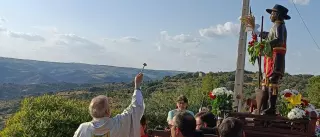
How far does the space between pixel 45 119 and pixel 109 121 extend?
612 centimetres

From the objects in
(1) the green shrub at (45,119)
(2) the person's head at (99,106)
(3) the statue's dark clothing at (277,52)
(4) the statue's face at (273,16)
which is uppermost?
(4) the statue's face at (273,16)

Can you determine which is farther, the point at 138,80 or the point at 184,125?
the point at 138,80

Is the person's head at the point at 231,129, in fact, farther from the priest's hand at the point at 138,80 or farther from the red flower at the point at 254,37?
the red flower at the point at 254,37

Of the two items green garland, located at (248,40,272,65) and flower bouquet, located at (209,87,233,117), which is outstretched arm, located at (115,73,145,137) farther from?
green garland, located at (248,40,272,65)

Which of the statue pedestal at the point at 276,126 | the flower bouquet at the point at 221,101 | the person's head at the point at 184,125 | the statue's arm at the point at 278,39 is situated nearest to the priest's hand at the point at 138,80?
the person's head at the point at 184,125

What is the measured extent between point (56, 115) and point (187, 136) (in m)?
7.10

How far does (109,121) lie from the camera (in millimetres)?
4246

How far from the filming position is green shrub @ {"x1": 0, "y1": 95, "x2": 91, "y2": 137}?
31.7ft

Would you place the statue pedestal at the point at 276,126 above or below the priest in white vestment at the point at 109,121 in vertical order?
below

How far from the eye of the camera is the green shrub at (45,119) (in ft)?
31.7

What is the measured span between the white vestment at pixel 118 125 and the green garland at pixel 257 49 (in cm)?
307

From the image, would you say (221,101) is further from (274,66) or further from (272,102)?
(274,66)

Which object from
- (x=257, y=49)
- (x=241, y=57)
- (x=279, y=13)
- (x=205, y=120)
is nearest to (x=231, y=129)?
(x=205, y=120)

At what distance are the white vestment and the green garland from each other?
307 cm
